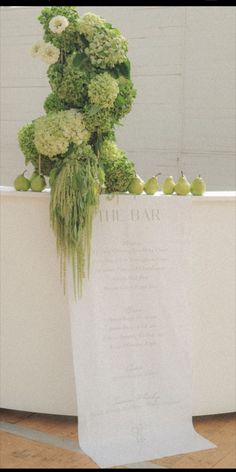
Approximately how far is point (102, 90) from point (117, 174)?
→ 0.37 meters

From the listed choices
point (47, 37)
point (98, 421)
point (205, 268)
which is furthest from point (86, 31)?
point (98, 421)

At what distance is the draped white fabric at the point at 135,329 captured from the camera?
2.89 m

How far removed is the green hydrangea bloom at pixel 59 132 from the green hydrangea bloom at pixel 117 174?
197 mm

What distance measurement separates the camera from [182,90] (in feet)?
22.5

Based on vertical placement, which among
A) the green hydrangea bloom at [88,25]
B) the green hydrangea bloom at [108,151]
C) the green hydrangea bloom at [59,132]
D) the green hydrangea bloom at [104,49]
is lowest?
the green hydrangea bloom at [108,151]

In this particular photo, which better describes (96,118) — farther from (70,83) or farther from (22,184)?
(22,184)

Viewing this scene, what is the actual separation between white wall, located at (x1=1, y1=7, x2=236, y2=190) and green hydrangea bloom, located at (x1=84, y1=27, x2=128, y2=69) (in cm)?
404

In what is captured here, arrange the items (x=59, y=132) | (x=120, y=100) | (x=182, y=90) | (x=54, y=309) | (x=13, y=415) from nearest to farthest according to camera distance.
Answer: (x=59, y=132), (x=120, y=100), (x=54, y=309), (x=13, y=415), (x=182, y=90)

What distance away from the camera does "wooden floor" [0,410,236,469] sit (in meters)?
2.72

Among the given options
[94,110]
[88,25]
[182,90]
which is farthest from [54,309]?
[182,90]

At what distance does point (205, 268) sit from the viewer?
3004mm

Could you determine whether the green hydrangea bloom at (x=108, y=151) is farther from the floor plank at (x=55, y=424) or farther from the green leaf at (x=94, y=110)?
the floor plank at (x=55, y=424)

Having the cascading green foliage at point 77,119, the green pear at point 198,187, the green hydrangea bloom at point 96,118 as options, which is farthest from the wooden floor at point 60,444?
the green hydrangea bloom at point 96,118
